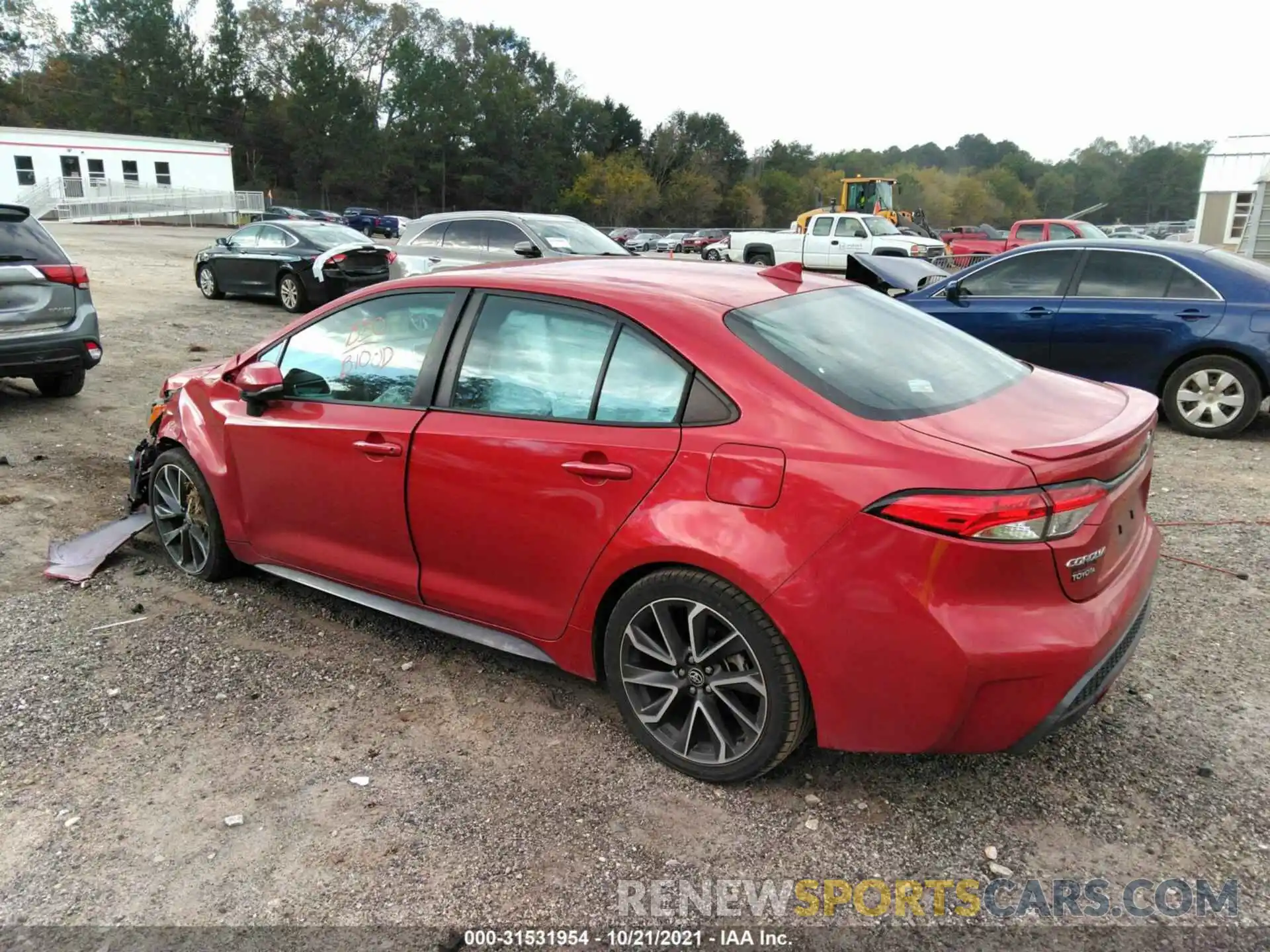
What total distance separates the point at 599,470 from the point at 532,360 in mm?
585

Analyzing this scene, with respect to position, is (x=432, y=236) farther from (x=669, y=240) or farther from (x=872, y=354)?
(x=669, y=240)

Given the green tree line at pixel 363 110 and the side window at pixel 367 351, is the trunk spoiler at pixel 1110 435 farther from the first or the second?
the green tree line at pixel 363 110

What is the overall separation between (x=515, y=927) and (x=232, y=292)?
14.7 metres

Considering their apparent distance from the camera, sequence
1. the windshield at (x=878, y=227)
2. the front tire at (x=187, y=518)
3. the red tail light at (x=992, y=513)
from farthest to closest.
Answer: the windshield at (x=878, y=227) → the front tire at (x=187, y=518) → the red tail light at (x=992, y=513)

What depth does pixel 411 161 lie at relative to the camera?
69938mm

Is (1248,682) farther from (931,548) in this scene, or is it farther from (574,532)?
(574,532)

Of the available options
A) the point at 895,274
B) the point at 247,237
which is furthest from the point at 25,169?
the point at 895,274

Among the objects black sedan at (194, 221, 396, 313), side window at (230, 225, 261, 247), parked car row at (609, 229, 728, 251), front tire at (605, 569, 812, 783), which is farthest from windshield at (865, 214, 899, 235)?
front tire at (605, 569, 812, 783)

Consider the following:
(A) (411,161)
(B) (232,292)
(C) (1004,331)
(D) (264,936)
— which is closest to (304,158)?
(A) (411,161)

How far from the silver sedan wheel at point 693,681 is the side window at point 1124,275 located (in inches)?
249

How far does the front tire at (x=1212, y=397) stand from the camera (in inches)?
275

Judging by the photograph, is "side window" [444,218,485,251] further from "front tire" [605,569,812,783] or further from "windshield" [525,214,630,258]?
"front tire" [605,569,812,783]

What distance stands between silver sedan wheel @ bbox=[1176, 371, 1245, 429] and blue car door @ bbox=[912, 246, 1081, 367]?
3.55ft

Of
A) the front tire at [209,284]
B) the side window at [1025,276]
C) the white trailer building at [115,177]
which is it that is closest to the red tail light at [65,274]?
the side window at [1025,276]
